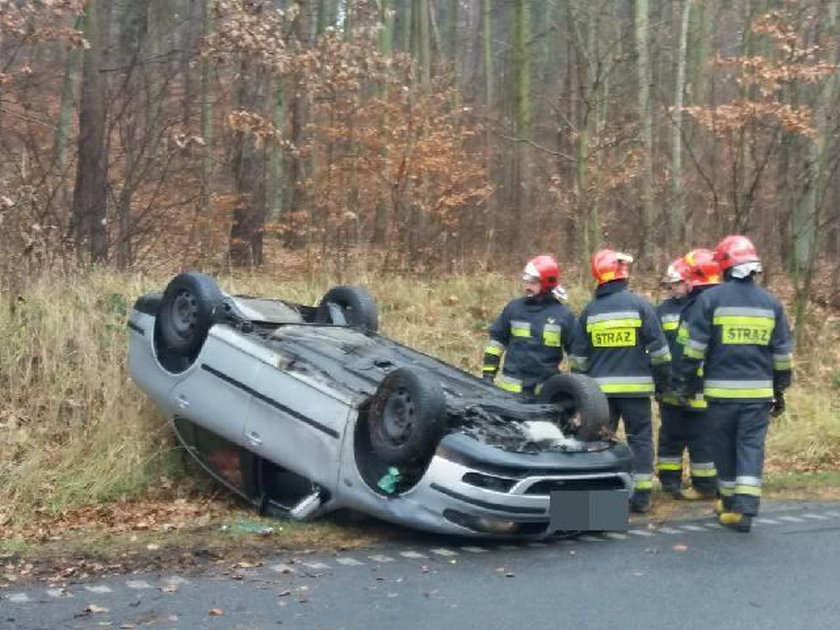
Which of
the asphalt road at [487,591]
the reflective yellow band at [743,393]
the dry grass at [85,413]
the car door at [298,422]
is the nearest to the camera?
the asphalt road at [487,591]

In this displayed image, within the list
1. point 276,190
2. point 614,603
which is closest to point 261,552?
point 614,603

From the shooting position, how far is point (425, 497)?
6348 millimetres

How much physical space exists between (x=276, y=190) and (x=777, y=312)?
52.3 feet

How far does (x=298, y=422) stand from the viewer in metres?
6.79

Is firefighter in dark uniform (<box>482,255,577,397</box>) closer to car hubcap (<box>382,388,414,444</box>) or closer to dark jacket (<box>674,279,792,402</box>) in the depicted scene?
dark jacket (<box>674,279,792,402</box>)

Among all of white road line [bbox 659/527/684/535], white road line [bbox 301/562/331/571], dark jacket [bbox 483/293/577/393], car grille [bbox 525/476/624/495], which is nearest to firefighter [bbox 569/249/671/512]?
dark jacket [bbox 483/293/577/393]

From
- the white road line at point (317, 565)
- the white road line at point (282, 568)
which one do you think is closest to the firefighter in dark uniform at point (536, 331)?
the white road line at point (317, 565)

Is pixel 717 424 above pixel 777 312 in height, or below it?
below

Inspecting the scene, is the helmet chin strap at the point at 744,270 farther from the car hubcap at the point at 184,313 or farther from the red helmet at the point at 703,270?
the car hubcap at the point at 184,313

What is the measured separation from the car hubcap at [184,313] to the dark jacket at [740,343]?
10.7 feet

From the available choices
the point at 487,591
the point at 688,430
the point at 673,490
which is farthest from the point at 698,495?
the point at 487,591

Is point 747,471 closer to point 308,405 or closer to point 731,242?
point 731,242

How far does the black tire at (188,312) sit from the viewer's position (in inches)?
292

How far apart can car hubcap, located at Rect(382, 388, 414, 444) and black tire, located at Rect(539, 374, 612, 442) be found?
1.08 metres
